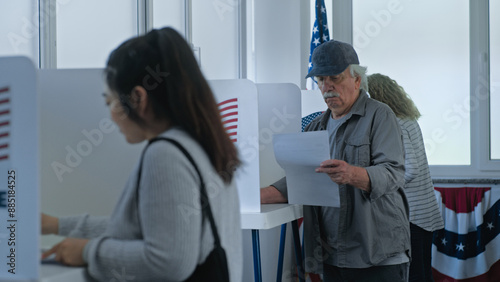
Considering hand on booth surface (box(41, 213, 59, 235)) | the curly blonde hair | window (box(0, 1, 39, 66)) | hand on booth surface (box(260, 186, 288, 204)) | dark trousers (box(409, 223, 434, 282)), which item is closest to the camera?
hand on booth surface (box(41, 213, 59, 235))

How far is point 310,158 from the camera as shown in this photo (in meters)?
1.90

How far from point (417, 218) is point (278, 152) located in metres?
1.05

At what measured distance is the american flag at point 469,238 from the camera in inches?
153

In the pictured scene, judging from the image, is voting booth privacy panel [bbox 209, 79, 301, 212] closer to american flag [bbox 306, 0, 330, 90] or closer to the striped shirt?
the striped shirt

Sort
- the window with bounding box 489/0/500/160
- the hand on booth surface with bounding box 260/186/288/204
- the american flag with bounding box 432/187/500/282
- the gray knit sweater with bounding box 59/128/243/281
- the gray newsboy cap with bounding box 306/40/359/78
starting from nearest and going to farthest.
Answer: the gray knit sweater with bounding box 59/128/243/281, the gray newsboy cap with bounding box 306/40/359/78, the hand on booth surface with bounding box 260/186/288/204, the american flag with bounding box 432/187/500/282, the window with bounding box 489/0/500/160

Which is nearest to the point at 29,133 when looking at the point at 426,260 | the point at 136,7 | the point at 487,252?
the point at 136,7

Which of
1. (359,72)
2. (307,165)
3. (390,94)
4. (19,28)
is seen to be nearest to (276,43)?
(390,94)

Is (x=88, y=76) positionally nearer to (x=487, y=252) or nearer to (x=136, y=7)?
(x=136, y=7)

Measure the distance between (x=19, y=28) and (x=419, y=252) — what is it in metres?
1.94

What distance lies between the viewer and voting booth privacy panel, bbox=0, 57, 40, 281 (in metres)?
0.94

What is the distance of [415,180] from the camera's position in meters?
2.75

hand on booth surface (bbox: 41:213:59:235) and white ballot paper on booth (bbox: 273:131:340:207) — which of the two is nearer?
hand on booth surface (bbox: 41:213:59:235)

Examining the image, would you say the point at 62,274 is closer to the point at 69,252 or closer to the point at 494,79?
the point at 69,252

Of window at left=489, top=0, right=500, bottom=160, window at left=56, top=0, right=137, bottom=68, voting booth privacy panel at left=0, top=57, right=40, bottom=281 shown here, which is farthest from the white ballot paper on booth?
window at left=489, top=0, right=500, bottom=160
